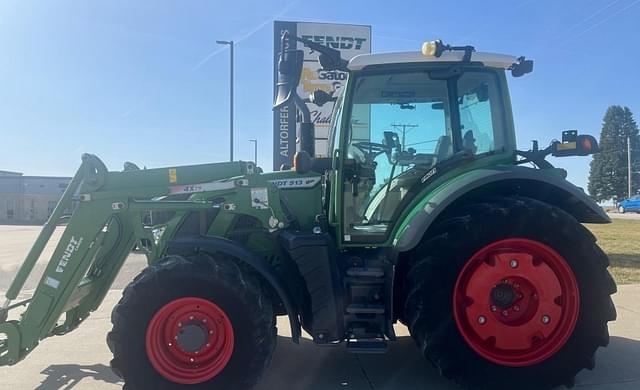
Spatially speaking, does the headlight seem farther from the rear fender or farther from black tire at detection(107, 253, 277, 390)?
black tire at detection(107, 253, 277, 390)

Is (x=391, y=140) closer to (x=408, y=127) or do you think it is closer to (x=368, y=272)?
(x=408, y=127)

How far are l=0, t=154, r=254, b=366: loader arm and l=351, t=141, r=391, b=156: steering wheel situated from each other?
94 cm

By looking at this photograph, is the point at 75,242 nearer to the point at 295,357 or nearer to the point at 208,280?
the point at 208,280

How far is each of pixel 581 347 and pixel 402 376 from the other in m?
1.33

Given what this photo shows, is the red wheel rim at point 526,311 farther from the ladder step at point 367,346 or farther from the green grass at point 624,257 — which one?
the green grass at point 624,257

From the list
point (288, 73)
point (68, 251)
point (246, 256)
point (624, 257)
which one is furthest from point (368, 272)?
point (624, 257)

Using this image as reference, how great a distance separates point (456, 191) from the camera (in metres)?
3.53

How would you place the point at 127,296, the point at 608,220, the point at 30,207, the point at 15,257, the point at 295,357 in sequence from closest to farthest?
the point at 127,296 < the point at 608,220 < the point at 295,357 < the point at 15,257 < the point at 30,207

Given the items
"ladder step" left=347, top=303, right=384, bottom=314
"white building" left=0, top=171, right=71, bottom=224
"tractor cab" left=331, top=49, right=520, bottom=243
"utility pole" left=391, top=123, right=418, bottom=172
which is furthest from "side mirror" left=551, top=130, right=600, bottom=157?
"white building" left=0, top=171, right=71, bottom=224

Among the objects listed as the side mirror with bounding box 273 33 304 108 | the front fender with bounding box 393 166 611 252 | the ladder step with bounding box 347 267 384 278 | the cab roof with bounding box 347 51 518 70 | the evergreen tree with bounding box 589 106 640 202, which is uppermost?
the evergreen tree with bounding box 589 106 640 202

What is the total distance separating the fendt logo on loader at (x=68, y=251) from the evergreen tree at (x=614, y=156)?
64.8 metres

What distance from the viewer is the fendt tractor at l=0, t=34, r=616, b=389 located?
3451 millimetres

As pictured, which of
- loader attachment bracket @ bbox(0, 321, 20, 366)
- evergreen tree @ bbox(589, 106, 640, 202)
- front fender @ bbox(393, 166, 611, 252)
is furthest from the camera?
evergreen tree @ bbox(589, 106, 640, 202)

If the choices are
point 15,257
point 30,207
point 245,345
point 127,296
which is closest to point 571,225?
point 245,345
